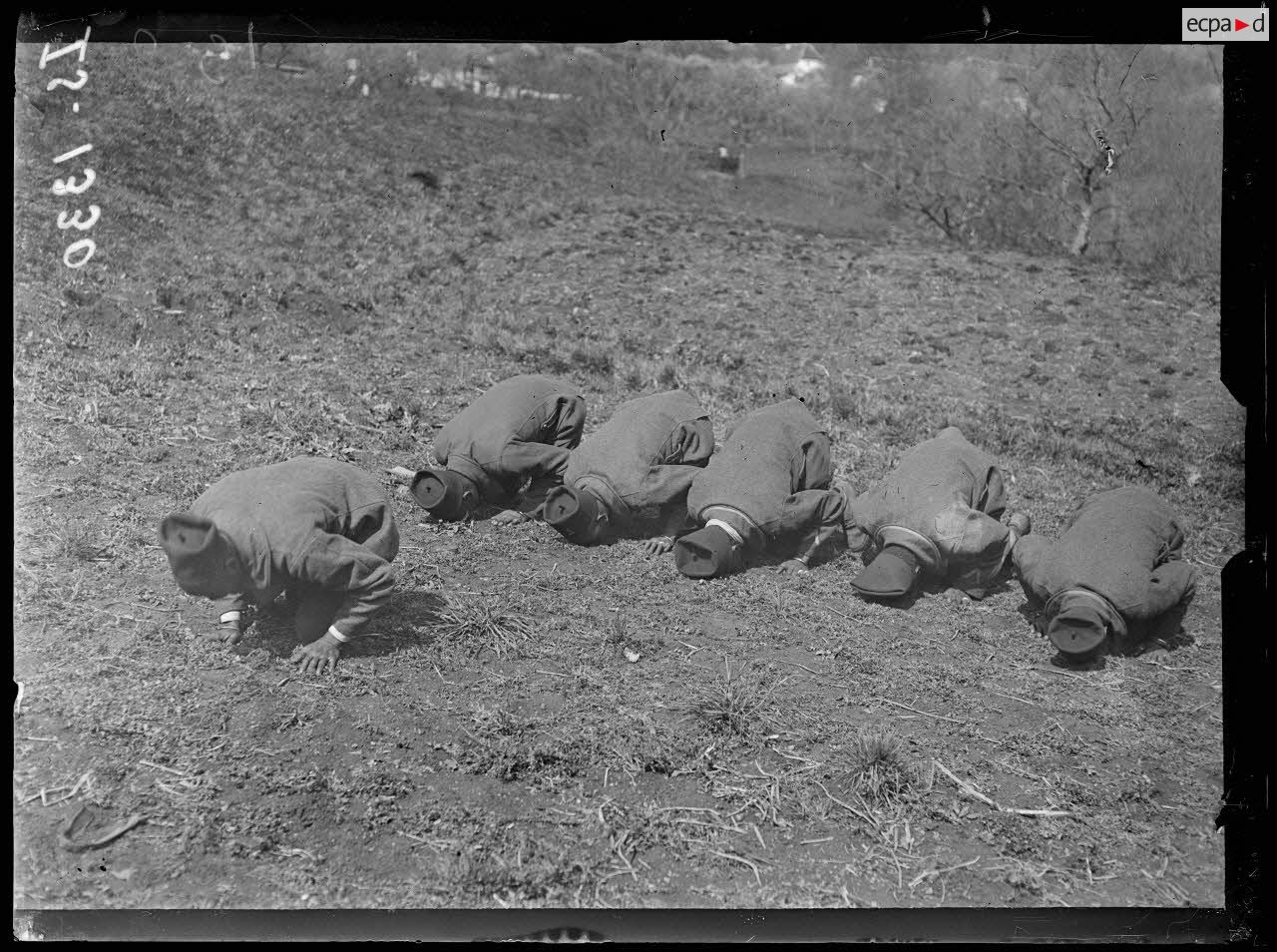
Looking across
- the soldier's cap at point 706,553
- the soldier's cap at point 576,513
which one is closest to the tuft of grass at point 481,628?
the soldier's cap at point 576,513

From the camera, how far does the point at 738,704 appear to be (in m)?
4.04

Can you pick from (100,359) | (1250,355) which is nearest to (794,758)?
(1250,355)

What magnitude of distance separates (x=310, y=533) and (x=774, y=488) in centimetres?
232

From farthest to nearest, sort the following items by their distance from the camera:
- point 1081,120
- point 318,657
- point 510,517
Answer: point 1081,120
point 510,517
point 318,657

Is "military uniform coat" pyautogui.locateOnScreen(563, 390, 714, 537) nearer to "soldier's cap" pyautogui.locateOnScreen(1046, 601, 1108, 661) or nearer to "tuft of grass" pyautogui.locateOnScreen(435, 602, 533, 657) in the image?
"tuft of grass" pyautogui.locateOnScreen(435, 602, 533, 657)

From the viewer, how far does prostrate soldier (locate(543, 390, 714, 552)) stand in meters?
5.01

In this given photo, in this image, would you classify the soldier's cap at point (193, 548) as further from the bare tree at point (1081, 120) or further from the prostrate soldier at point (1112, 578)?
the bare tree at point (1081, 120)

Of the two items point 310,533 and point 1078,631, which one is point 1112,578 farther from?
point 310,533

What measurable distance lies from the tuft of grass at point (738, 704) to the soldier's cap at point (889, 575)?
711 millimetres

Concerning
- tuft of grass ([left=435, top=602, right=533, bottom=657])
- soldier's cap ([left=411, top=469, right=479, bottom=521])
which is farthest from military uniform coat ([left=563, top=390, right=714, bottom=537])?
tuft of grass ([left=435, top=602, right=533, bottom=657])

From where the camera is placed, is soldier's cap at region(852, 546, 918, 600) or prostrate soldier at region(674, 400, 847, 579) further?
prostrate soldier at region(674, 400, 847, 579)

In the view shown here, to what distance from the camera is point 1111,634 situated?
4.40m

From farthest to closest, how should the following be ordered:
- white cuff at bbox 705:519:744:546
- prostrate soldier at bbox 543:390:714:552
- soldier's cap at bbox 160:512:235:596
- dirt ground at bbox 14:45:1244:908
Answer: prostrate soldier at bbox 543:390:714:552
white cuff at bbox 705:519:744:546
soldier's cap at bbox 160:512:235:596
dirt ground at bbox 14:45:1244:908

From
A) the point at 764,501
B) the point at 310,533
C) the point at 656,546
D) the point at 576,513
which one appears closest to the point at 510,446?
the point at 576,513
